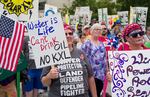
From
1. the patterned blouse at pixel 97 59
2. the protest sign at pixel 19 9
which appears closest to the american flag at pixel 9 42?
the patterned blouse at pixel 97 59

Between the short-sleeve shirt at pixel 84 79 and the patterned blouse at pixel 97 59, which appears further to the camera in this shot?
the patterned blouse at pixel 97 59

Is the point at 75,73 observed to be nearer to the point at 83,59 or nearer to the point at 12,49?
the point at 83,59

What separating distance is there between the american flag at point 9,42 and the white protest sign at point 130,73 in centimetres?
117

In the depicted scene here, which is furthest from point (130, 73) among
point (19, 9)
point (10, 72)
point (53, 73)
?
point (19, 9)

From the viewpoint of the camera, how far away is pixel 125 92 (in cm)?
620

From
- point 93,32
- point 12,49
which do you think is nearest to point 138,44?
point 12,49

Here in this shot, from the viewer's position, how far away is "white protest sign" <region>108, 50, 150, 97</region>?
20.2ft

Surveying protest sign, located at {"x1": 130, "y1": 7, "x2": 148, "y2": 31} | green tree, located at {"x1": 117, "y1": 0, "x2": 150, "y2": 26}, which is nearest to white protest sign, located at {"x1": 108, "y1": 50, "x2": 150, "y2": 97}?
protest sign, located at {"x1": 130, "y1": 7, "x2": 148, "y2": 31}

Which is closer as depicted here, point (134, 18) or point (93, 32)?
point (93, 32)

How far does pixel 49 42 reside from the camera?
6059 millimetres

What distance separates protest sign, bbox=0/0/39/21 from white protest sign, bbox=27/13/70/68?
3400mm

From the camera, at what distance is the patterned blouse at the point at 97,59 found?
28.9 feet

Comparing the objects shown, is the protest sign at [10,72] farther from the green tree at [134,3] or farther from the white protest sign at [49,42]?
the green tree at [134,3]

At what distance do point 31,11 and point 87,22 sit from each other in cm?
1235
